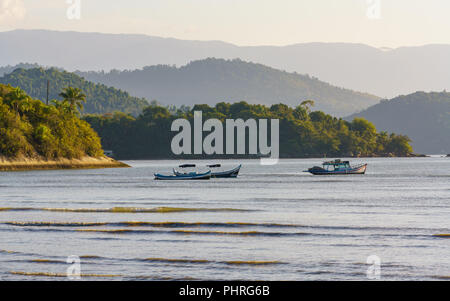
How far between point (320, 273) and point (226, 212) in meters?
23.6

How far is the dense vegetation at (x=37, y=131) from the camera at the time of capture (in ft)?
436

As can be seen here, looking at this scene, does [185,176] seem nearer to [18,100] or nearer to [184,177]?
[184,177]

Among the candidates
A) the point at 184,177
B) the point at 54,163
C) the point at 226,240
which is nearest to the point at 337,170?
the point at 184,177

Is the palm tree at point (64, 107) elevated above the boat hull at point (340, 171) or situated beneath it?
elevated above

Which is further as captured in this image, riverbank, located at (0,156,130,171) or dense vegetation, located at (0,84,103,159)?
riverbank, located at (0,156,130,171)

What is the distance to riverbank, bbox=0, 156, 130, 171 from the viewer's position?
135m

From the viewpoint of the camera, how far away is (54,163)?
5832 inches

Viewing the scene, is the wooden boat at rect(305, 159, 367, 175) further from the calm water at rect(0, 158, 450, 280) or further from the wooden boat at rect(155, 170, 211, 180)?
the calm water at rect(0, 158, 450, 280)

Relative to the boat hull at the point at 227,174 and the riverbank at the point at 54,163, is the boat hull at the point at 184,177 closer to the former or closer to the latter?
the boat hull at the point at 227,174

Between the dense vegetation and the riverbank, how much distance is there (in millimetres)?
1007

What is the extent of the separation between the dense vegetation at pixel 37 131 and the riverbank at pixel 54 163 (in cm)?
101

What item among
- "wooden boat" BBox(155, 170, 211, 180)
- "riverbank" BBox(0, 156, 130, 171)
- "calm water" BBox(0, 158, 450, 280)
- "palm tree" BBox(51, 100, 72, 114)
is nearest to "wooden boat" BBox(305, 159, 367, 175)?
"wooden boat" BBox(155, 170, 211, 180)

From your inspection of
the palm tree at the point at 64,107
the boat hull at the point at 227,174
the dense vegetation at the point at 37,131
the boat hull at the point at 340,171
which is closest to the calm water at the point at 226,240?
the boat hull at the point at 227,174
